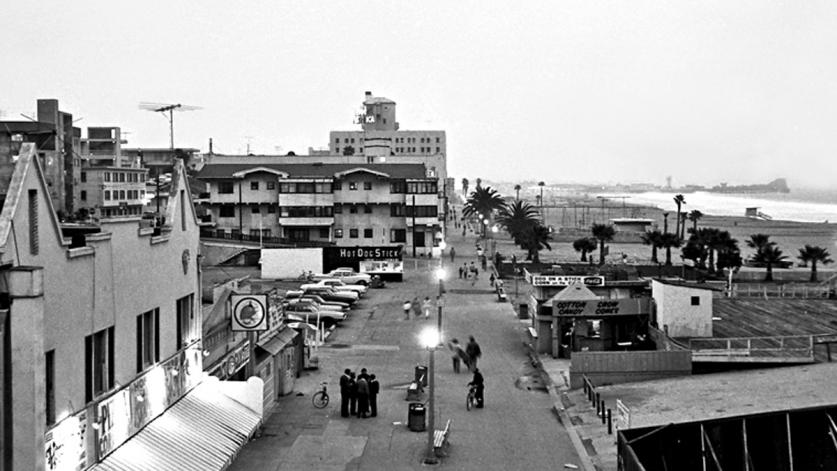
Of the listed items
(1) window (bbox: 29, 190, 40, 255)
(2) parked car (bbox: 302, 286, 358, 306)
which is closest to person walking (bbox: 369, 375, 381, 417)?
(1) window (bbox: 29, 190, 40, 255)

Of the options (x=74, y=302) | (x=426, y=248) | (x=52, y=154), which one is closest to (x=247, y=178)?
(x=426, y=248)

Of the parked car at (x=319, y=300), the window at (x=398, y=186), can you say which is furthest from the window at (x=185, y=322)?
the window at (x=398, y=186)

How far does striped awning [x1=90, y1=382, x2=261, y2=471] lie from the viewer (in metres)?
17.2

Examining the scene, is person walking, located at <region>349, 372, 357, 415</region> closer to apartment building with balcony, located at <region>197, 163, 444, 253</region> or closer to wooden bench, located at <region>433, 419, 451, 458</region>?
wooden bench, located at <region>433, 419, 451, 458</region>

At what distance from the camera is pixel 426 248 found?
99.3 meters

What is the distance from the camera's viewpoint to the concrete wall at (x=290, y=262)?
252 feet

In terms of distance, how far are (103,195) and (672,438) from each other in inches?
3999

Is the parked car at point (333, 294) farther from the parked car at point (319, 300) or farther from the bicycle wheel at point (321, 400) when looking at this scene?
the bicycle wheel at point (321, 400)

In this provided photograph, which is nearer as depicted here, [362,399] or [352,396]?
[362,399]

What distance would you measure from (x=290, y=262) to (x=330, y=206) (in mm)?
21414

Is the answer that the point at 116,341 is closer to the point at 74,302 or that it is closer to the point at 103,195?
the point at 74,302

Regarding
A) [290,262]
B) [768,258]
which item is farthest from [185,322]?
[768,258]

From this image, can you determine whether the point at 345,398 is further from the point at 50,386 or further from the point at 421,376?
the point at 50,386

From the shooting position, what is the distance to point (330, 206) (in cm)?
9756
